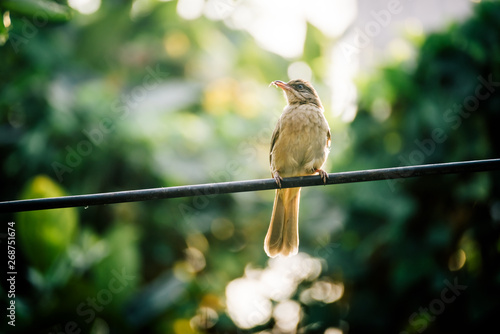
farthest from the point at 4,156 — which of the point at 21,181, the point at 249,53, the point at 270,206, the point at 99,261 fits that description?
the point at 249,53

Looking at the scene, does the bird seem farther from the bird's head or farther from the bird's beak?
the bird's beak

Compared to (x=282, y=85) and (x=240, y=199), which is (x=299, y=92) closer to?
(x=282, y=85)

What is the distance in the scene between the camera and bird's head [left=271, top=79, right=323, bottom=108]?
Answer: 14.5 feet

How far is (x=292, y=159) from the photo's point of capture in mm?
4156

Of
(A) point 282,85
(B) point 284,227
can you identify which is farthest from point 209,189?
(A) point 282,85

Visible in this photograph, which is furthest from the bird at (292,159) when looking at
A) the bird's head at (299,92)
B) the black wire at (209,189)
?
the black wire at (209,189)

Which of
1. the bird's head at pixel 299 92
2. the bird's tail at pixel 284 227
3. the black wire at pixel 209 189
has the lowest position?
the black wire at pixel 209 189

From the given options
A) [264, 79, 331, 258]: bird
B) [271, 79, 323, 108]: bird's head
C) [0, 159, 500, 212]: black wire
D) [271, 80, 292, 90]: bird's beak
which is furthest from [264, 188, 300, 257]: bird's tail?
[0, 159, 500, 212]: black wire

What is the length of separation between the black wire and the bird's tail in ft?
5.13

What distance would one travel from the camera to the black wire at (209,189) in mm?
2371

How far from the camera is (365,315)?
4.81 meters

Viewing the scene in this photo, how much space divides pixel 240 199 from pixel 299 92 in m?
2.14

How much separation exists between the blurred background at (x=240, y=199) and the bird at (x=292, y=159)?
1040mm

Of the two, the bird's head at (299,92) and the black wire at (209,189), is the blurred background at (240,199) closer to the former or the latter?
the bird's head at (299,92)
